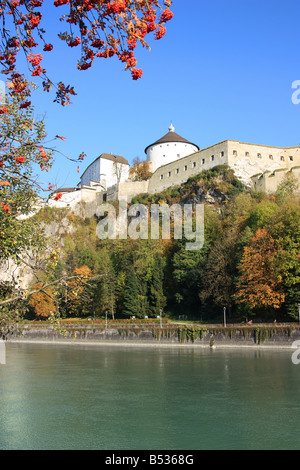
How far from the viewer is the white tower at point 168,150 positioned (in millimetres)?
63875

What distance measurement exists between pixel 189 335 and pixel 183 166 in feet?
86.5

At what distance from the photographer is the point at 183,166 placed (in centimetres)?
5441

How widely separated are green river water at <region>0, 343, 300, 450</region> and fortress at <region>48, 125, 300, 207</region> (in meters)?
24.7

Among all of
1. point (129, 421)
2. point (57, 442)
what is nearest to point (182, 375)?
point (129, 421)

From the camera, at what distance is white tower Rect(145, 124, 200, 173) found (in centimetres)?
6388

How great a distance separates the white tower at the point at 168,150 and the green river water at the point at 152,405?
1685 inches

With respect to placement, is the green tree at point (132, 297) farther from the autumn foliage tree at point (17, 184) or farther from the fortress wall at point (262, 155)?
the autumn foliage tree at point (17, 184)

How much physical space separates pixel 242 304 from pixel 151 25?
103ft

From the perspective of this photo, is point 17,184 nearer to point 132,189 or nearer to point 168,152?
point 132,189

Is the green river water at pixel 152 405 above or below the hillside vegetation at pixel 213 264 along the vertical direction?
below

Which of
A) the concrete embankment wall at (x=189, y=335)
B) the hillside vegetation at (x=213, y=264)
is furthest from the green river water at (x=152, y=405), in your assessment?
the hillside vegetation at (x=213, y=264)

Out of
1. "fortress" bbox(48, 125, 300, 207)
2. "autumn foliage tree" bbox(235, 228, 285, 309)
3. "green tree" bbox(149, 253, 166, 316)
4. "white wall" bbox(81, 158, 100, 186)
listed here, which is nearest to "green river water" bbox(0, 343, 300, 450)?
"autumn foliage tree" bbox(235, 228, 285, 309)
